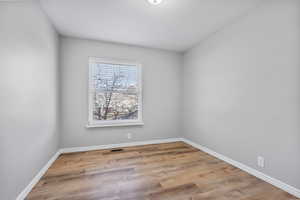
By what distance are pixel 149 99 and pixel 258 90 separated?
2.20m

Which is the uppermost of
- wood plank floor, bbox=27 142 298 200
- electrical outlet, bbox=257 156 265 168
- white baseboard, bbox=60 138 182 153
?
electrical outlet, bbox=257 156 265 168

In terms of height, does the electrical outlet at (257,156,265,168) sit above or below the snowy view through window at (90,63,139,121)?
below

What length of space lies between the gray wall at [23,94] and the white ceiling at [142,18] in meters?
0.41

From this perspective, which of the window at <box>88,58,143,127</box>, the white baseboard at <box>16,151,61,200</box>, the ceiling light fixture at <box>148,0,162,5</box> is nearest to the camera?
the white baseboard at <box>16,151,61,200</box>

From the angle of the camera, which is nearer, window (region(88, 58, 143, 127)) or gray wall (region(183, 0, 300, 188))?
gray wall (region(183, 0, 300, 188))

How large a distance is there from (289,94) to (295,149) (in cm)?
66

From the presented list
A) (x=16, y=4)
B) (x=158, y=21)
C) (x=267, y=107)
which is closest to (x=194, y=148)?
(x=267, y=107)

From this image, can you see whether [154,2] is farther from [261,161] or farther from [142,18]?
[261,161]

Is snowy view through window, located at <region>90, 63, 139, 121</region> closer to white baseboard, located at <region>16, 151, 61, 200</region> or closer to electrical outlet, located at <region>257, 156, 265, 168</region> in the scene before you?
white baseboard, located at <region>16, 151, 61, 200</region>

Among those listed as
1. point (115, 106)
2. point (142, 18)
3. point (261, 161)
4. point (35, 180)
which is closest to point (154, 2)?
point (142, 18)

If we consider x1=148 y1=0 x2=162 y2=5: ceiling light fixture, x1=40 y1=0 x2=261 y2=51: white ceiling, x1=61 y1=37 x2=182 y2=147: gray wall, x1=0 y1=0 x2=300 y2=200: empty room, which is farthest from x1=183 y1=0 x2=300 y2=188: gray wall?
x1=148 y1=0 x2=162 y2=5: ceiling light fixture

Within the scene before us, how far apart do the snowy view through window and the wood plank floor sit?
96 cm

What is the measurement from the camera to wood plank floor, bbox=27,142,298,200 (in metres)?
1.57

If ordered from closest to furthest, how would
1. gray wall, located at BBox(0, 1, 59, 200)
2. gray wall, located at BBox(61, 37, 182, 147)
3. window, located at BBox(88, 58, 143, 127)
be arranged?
gray wall, located at BBox(0, 1, 59, 200) < gray wall, located at BBox(61, 37, 182, 147) < window, located at BBox(88, 58, 143, 127)
